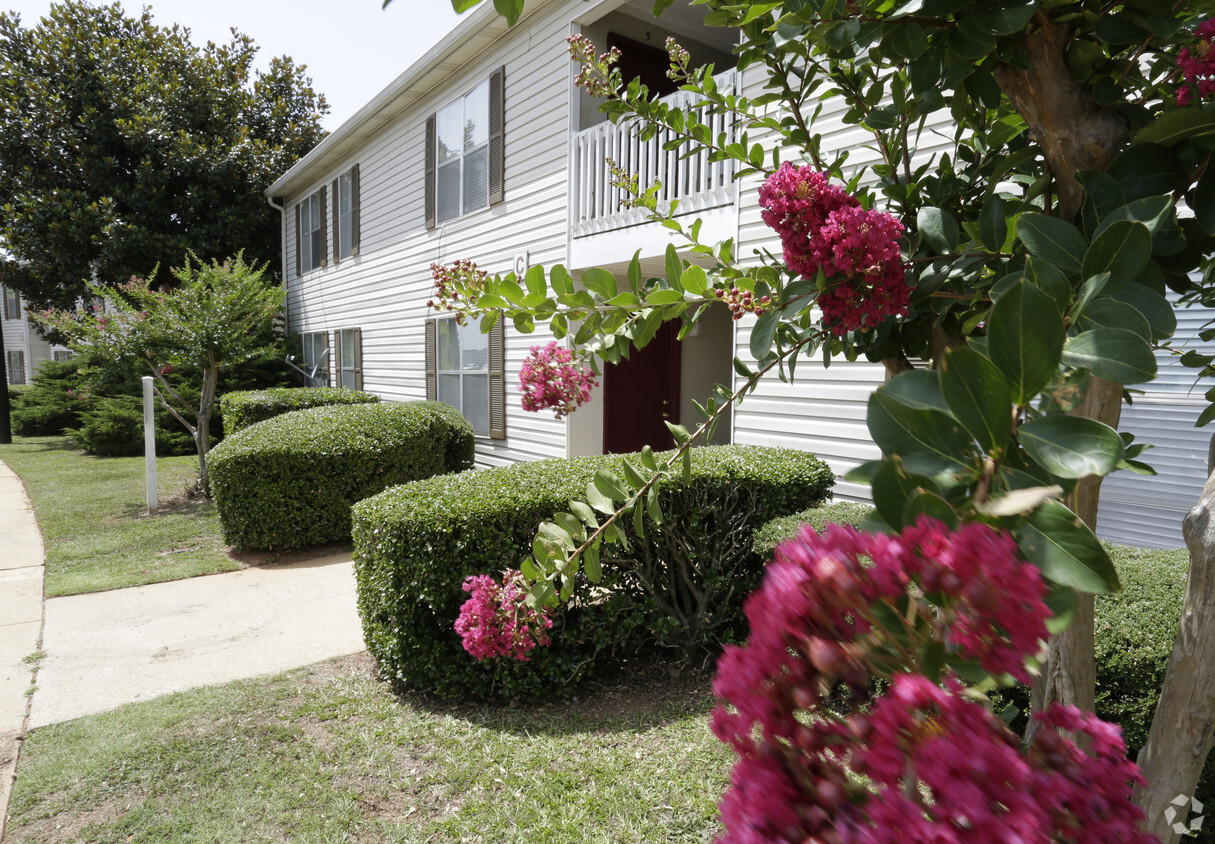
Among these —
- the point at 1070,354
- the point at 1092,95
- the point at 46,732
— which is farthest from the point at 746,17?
the point at 46,732

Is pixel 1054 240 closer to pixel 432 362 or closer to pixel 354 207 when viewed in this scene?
pixel 432 362

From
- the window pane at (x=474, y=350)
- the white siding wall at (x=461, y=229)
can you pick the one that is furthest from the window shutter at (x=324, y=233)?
the window pane at (x=474, y=350)

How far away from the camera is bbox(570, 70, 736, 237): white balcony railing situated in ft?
21.7

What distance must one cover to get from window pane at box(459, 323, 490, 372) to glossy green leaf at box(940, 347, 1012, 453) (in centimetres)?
947

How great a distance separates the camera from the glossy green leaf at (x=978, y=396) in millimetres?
566

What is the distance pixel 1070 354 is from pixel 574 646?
386 centimetres

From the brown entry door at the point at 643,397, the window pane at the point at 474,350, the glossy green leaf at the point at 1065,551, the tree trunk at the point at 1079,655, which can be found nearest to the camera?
the glossy green leaf at the point at 1065,551

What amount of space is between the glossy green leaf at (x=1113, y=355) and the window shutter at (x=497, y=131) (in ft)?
30.9

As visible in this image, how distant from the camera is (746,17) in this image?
4.81 feet

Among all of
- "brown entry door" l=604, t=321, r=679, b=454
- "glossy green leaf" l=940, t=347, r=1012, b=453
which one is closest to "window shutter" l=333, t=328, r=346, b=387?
"brown entry door" l=604, t=321, r=679, b=454

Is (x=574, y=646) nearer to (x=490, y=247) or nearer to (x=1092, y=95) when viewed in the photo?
(x=1092, y=95)

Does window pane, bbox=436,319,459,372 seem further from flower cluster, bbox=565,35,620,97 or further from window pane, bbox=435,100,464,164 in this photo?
flower cluster, bbox=565,35,620,97

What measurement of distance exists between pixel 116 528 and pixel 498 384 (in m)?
4.82

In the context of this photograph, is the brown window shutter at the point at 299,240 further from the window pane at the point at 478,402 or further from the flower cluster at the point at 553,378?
the flower cluster at the point at 553,378
